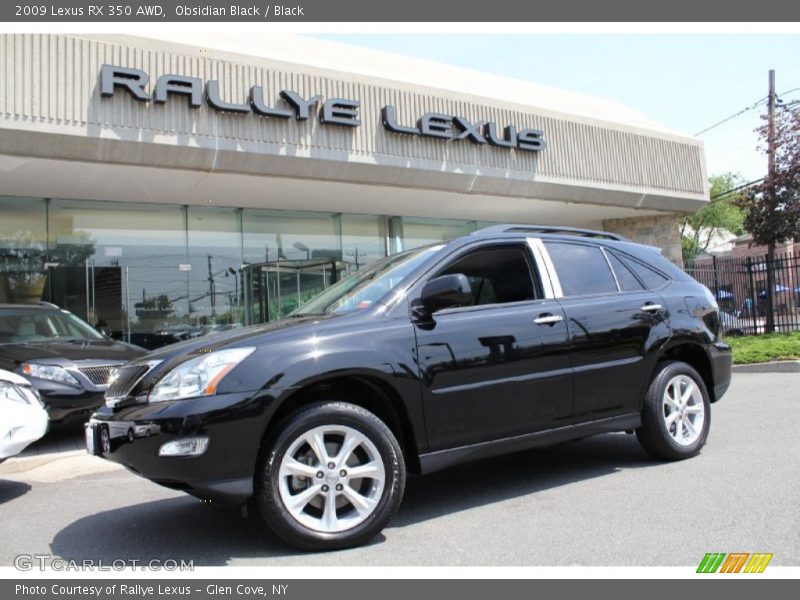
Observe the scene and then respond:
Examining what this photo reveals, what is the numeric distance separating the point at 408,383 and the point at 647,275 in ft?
8.45

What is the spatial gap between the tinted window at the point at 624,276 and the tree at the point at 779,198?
12.9 metres

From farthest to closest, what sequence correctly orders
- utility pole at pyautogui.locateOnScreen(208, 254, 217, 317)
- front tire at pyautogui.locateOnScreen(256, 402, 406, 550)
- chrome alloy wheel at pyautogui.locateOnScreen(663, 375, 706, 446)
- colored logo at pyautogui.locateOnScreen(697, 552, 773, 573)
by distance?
utility pole at pyautogui.locateOnScreen(208, 254, 217, 317)
chrome alloy wheel at pyautogui.locateOnScreen(663, 375, 706, 446)
front tire at pyautogui.locateOnScreen(256, 402, 406, 550)
colored logo at pyautogui.locateOnScreen(697, 552, 773, 573)

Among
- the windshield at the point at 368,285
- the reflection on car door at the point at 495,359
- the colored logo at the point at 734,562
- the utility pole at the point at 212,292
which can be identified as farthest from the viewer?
the utility pole at the point at 212,292

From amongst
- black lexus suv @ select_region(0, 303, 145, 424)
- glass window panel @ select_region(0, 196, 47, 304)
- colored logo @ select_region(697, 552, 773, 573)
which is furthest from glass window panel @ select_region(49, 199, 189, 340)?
colored logo @ select_region(697, 552, 773, 573)

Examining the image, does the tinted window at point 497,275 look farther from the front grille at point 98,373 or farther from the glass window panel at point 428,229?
the glass window panel at point 428,229

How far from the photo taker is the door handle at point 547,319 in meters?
4.38

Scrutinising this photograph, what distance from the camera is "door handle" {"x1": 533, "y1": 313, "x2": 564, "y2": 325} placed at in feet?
14.4

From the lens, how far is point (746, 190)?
57.5ft

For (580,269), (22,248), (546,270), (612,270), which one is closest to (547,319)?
(546,270)

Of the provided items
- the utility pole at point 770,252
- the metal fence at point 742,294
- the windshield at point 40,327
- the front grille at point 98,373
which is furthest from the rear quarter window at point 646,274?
the metal fence at point 742,294

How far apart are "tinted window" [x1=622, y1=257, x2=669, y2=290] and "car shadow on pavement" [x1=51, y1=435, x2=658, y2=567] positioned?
1.39 m

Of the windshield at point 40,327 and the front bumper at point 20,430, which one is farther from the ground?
the windshield at point 40,327

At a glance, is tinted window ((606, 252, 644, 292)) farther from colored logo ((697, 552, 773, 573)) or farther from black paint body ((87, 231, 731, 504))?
colored logo ((697, 552, 773, 573))

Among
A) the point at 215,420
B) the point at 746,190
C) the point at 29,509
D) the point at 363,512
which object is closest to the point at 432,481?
the point at 363,512
